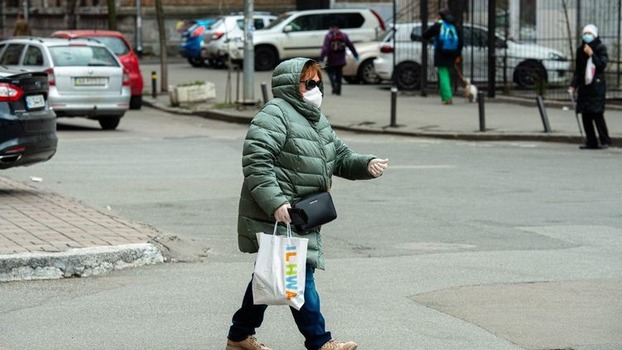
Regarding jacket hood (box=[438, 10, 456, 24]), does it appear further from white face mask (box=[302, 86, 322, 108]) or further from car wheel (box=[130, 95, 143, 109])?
white face mask (box=[302, 86, 322, 108])

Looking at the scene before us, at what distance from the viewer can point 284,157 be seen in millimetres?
6586

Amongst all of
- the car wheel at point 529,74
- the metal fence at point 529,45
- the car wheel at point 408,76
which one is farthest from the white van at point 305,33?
the car wheel at point 529,74

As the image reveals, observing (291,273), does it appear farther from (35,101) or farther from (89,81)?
(89,81)

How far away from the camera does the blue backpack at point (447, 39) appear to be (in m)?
27.8

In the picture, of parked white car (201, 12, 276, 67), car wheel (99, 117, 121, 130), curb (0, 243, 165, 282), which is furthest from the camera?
parked white car (201, 12, 276, 67)

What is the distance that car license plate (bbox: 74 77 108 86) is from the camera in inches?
934

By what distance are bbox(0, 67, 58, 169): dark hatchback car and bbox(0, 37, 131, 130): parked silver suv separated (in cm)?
1017

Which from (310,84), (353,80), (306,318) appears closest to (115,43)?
(353,80)

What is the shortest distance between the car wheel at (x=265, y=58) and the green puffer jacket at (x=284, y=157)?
33.4m

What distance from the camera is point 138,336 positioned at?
7.48 meters

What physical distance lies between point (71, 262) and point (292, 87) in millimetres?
3200

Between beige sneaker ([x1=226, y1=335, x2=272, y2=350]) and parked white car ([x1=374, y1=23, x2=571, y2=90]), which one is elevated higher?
parked white car ([x1=374, y1=23, x2=571, y2=90])

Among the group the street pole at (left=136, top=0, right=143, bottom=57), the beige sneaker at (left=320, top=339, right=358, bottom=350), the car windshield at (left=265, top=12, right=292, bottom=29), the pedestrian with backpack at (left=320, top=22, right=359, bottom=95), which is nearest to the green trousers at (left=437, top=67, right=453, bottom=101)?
the pedestrian with backpack at (left=320, top=22, right=359, bottom=95)

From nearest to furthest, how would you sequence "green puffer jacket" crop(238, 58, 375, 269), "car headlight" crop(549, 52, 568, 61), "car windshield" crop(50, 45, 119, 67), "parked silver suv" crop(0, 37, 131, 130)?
1. "green puffer jacket" crop(238, 58, 375, 269)
2. "parked silver suv" crop(0, 37, 131, 130)
3. "car windshield" crop(50, 45, 119, 67)
4. "car headlight" crop(549, 52, 568, 61)
